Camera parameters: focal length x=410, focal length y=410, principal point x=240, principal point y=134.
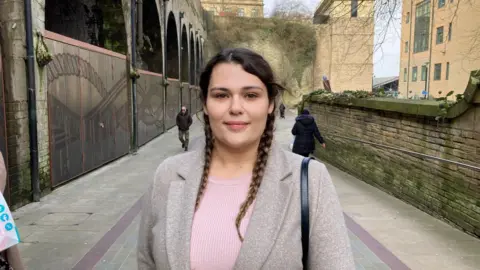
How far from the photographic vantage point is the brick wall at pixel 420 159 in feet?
17.7

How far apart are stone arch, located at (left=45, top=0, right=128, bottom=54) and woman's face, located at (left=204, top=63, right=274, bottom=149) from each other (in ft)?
38.9

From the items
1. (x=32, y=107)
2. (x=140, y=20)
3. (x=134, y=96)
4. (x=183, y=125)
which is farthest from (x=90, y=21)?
(x=32, y=107)

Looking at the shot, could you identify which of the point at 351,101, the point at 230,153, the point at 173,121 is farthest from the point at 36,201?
the point at 173,121

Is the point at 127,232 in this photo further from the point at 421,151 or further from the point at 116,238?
the point at 421,151

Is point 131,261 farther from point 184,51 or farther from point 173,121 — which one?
point 184,51

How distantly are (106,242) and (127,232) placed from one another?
422 mm

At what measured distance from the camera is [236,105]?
146 cm

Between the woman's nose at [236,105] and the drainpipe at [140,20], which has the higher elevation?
the drainpipe at [140,20]

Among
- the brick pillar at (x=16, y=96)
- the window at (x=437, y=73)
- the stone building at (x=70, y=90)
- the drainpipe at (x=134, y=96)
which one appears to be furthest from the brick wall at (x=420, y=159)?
the window at (x=437, y=73)

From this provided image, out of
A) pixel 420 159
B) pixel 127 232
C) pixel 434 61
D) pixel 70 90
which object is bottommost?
pixel 127 232

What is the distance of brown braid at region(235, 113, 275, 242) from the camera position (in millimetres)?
1421

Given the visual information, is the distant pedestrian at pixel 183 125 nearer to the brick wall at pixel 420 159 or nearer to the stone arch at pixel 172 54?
the brick wall at pixel 420 159

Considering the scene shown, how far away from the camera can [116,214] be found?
6.31m

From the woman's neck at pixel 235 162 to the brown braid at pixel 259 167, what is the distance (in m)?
0.03
